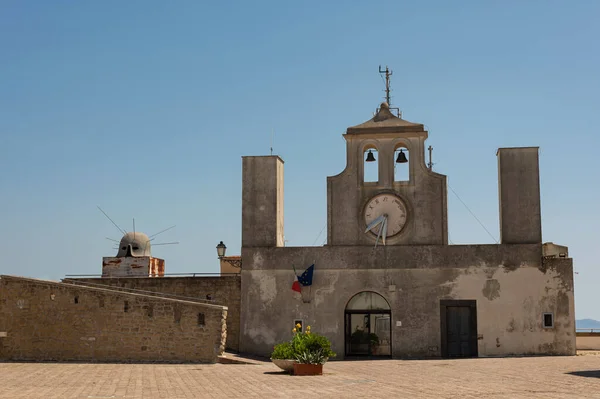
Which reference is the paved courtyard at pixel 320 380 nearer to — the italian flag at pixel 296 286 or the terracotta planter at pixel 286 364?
the terracotta planter at pixel 286 364

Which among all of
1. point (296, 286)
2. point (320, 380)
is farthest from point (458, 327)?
point (320, 380)

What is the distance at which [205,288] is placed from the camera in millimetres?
32094

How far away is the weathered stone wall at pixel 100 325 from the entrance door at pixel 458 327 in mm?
8658

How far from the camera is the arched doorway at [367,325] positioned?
30.8m

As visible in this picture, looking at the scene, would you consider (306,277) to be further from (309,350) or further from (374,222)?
(309,350)

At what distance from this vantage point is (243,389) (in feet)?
57.9

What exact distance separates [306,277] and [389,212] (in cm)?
417

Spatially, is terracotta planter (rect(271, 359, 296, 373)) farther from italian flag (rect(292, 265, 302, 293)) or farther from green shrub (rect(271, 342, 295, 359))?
italian flag (rect(292, 265, 302, 293))

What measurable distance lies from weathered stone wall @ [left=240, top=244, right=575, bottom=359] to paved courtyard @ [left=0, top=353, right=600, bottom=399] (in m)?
2.72

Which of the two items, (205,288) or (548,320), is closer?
(548,320)

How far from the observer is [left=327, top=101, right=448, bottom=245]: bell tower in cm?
3116

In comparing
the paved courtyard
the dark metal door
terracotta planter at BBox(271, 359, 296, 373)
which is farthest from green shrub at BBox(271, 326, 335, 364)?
the dark metal door

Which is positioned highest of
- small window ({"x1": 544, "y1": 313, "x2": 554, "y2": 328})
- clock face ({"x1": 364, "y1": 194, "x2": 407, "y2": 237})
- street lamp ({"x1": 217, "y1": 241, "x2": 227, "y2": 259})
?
clock face ({"x1": 364, "y1": 194, "x2": 407, "y2": 237})

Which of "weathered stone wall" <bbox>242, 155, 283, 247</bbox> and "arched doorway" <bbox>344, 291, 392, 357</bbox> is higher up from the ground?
"weathered stone wall" <bbox>242, 155, 283, 247</bbox>
